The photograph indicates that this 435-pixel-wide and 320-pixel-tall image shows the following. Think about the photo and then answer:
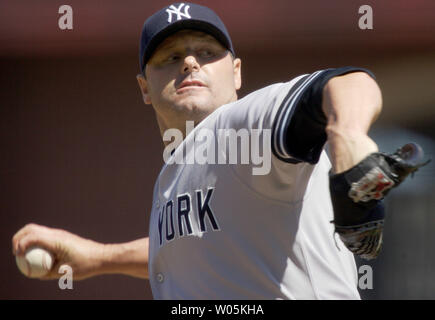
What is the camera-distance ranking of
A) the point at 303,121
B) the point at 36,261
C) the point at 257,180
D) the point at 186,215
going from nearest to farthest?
the point at 303,121 < the point at 257,180 < the point at 186,215 < the point at 36,261

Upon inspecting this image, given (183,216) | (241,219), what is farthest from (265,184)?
(183,216)

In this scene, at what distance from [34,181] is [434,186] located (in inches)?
78.3

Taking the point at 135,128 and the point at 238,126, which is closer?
the point at 238,126

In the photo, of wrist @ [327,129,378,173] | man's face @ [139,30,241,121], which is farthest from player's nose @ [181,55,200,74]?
wrist @ [327,129,378,173]

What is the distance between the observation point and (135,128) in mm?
3371

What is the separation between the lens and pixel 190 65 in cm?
136

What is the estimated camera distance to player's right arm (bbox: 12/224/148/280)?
1511mm

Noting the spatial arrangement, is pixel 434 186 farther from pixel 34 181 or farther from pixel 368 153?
pixel 368 153

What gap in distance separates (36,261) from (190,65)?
578 mm

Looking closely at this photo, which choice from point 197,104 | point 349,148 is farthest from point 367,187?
point 197,104

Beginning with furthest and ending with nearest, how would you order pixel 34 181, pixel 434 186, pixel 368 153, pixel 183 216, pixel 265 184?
1. pixel 34 181
2. pixel 434 186
3. pixel 183 216
4. pixel 265 184
5. pixel 368 153

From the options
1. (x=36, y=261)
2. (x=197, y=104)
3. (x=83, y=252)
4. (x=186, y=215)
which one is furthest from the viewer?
(x=83, y=252)

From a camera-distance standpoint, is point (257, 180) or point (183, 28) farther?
point (183, 28)

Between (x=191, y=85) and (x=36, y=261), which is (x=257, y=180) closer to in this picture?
(x=191, y=85)
